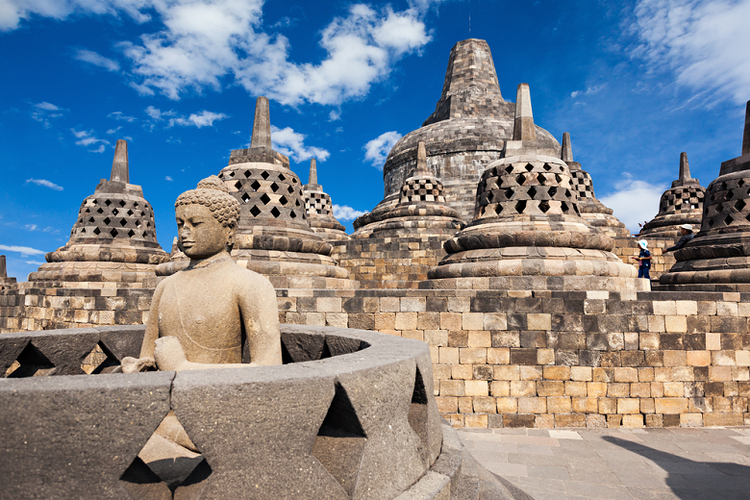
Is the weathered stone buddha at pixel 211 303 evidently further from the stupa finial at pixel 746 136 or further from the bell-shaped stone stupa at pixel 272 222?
the stupa finial at pixel 746 136

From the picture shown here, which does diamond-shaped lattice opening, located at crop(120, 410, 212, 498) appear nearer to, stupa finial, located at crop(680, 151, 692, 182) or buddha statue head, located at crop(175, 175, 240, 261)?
buddha statue head, located at crop(175, 175, 240, 261)

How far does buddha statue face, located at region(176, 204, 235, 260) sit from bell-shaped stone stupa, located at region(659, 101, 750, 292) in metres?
8.38

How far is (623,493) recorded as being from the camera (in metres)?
3.38

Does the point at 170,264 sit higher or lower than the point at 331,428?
higher

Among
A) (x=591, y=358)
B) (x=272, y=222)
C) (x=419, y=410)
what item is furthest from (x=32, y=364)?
(x=591, y=358)

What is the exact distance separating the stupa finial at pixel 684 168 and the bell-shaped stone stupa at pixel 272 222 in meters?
16.1

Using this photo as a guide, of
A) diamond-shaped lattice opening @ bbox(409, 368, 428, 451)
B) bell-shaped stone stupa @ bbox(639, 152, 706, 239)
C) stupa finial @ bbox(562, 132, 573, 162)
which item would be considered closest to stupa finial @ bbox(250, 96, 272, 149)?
diamond-shaped lattice opening @ bbox(409, 368, 428, 451)

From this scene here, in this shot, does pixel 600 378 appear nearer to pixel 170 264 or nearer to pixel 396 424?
pixel 396 424

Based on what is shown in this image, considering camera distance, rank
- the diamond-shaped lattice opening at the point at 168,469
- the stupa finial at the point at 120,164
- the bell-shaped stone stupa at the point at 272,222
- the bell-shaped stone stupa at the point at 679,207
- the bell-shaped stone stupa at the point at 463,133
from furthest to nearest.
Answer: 1. the bell-shaped stone stupa at the point at 463,133
2. the bell-shaped stone stupa at the point at 679,207
3. the stupa finial at the point at 120,164
4. the bell-shaped stone stupa at the point at 272,222
5. the diamond-shaped lattice opening at the point at 168,469

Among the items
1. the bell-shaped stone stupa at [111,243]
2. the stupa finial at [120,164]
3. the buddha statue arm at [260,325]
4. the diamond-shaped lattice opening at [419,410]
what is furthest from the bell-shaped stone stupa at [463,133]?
the diamond-shaped lattice opening at [419,410]

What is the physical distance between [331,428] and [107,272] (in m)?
10.2

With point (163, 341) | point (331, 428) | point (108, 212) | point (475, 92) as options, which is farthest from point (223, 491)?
point (475, 92)

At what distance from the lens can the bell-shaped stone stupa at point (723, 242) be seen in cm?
693

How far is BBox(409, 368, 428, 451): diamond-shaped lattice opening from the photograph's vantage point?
1782mm
